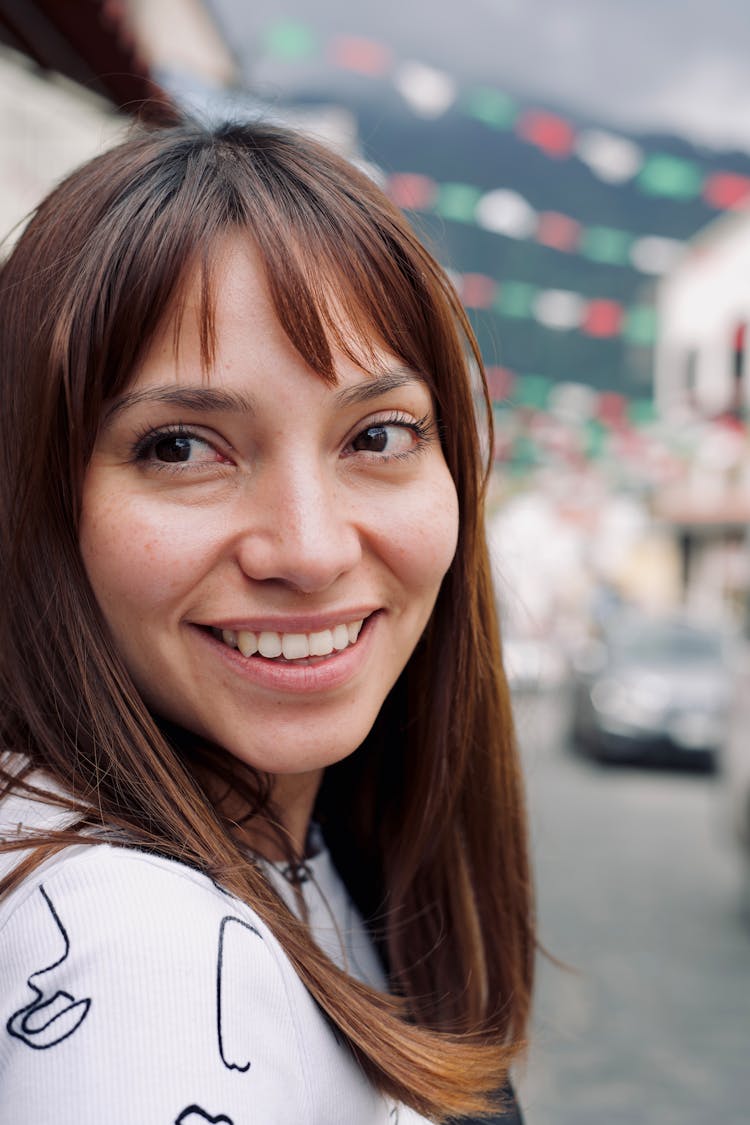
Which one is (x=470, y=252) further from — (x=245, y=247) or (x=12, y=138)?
(x=245, y=247)

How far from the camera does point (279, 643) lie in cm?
124

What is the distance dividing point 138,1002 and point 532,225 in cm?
1651

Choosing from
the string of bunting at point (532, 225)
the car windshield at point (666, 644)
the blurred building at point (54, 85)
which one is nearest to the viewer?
the blurred building at point (54, 85)

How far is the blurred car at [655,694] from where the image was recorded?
36.4ft

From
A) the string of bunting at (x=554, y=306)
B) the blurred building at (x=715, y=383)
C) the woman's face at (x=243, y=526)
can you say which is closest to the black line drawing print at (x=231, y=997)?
the woman's face at (x=243, y=526)

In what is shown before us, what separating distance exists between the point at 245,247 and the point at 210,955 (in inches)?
26.3

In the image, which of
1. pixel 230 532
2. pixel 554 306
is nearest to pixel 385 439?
pixel 230 532

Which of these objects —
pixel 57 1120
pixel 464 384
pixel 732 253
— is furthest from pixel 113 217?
pixel 732 253

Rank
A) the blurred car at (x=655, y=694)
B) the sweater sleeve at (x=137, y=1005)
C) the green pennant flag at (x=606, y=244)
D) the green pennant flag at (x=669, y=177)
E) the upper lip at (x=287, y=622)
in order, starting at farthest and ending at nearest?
the green pennant flag at (x=606, y=244) < the green pennant flag at (x=669, y=177) < the blurred car at (x=655, y=694) < the upper lip at (x=287, y=622) < the sweater sleeve at (x=137, y=1005)

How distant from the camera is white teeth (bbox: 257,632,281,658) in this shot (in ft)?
4.04

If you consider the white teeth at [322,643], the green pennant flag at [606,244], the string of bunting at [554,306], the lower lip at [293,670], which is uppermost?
the green pennant flag at [606,244]

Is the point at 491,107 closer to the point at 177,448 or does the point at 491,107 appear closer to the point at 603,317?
the point at 603,317

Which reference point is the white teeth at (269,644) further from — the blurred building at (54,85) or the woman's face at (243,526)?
the blurred building at (54,85)

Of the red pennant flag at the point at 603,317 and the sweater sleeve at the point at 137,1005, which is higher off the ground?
the red pennant flag at the point at 603,317
